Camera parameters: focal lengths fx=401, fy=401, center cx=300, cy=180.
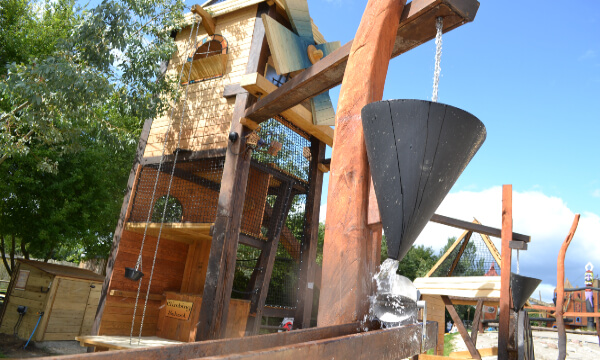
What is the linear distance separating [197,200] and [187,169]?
92 centimetres

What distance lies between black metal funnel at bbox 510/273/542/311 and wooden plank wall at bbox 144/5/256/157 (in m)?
4.97

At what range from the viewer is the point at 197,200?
30.9ft

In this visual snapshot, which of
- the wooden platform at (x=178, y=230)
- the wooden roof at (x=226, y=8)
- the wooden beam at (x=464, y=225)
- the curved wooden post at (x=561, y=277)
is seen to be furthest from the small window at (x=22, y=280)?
the curved wooden post at (x=561, y=277)

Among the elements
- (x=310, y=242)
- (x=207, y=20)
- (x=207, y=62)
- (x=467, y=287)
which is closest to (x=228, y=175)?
(x=310, y=242)

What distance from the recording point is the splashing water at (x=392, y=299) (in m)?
1.76

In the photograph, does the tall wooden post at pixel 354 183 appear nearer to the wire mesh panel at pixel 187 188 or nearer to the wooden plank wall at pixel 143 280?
the wire mesh panel at pixel 187 188

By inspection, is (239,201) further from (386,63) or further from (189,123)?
(386,63)

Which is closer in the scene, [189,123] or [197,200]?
[189,123]

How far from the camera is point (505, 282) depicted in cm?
546

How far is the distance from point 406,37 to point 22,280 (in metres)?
12.5

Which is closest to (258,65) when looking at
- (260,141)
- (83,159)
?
(260,141)

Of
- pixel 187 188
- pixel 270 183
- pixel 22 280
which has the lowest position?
pixel 22 280

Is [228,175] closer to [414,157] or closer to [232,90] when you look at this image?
[232,90]

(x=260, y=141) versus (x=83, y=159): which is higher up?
(x=83, y=159)
